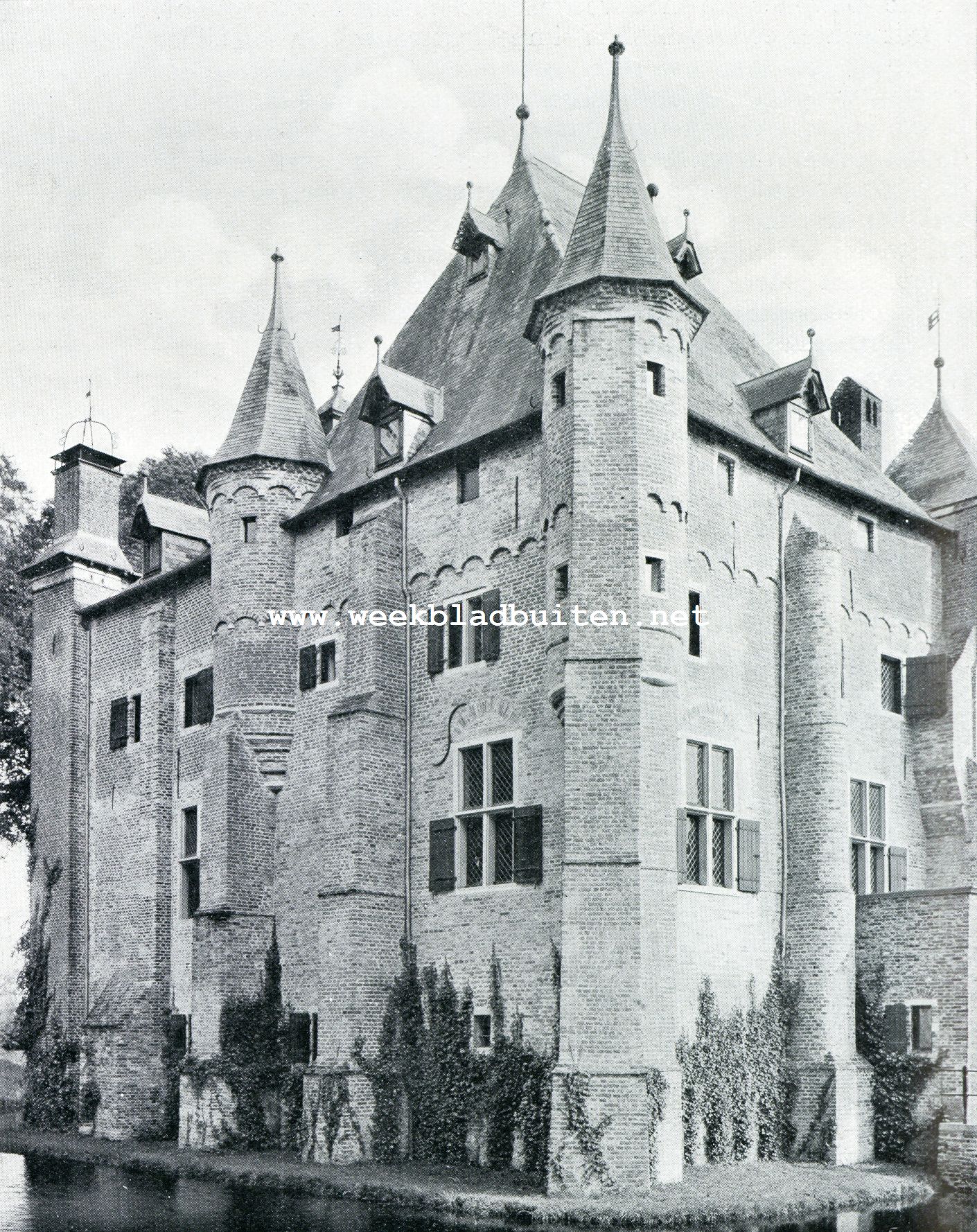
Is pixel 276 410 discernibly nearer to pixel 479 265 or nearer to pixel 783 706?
pixel 479 265

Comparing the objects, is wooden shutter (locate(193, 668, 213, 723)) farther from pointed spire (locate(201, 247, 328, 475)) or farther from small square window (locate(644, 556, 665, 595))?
small square window (locate(644, 556, 665, 595))

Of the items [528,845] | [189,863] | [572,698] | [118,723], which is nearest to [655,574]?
[572,698]

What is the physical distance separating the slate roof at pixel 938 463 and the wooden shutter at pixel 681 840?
9.56 metres

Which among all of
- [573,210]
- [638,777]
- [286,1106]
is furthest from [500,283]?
[286,1106]

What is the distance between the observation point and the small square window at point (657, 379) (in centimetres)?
2070

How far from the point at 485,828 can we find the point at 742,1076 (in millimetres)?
4979

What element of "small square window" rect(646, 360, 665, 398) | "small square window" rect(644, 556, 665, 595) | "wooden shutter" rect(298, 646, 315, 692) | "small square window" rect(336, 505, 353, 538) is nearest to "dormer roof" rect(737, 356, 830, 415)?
"small square window" rect(646, 360, 665, 398)

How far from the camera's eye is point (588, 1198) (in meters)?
17.3

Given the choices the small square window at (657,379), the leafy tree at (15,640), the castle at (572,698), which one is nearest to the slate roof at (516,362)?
the castle at (572,698)

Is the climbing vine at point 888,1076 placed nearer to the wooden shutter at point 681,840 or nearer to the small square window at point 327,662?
the wooden shutter at point 681,840

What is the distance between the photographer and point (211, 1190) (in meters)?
20.0

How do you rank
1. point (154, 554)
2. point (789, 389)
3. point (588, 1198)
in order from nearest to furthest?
point (588, 1198) → point (789, 389) → point (154, 554)

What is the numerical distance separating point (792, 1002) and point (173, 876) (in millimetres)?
12257

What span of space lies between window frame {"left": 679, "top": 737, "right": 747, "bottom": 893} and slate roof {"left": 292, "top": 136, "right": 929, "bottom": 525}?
4.91m
